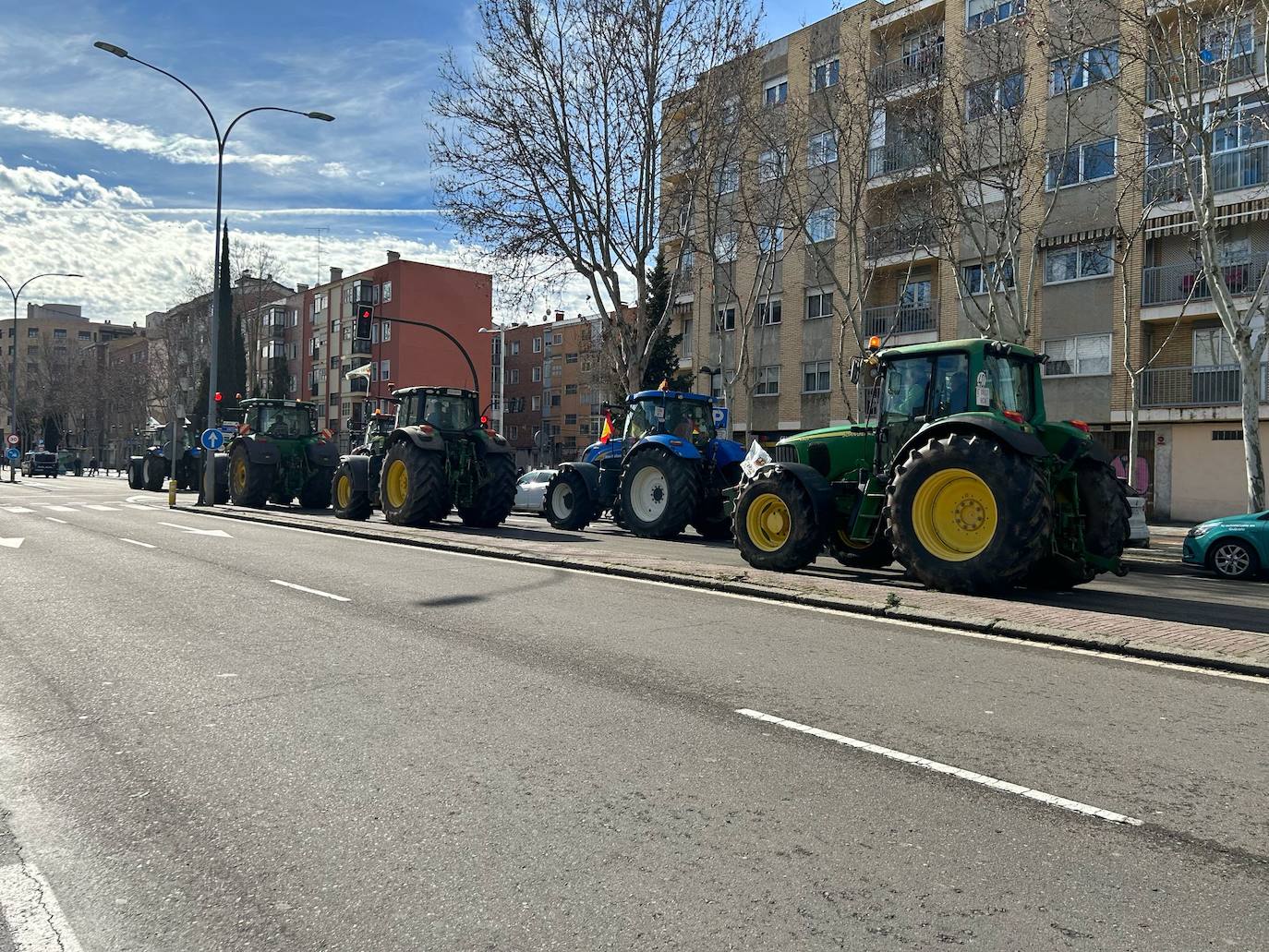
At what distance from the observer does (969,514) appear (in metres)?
10.2

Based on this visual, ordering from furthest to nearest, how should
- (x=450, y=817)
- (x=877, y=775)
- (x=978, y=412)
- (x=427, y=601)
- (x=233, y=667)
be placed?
(x=978, y=412)
(x=427, y=601)
(x=233, y=667)
(x=877, y=775)
(x=450, y=817)

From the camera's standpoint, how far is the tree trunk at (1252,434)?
17062 millimetres

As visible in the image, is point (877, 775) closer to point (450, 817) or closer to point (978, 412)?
point (450, 817)

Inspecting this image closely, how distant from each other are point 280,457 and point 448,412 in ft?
24.7

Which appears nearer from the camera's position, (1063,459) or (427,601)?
(427,601)

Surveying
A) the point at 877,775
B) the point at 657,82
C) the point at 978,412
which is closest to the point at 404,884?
the point at 877,775

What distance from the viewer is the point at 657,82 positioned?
24.1 meters

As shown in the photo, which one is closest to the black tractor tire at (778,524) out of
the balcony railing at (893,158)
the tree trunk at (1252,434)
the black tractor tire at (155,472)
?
the tree trunk at (1252,434)

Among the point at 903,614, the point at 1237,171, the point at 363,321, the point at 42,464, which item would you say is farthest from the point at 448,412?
the point at 42,464

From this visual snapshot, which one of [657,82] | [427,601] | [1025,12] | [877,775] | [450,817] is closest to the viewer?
[450,817]

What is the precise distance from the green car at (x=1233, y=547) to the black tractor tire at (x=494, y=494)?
441 inches

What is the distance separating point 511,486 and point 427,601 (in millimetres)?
9779

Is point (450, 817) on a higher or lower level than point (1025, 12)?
lower

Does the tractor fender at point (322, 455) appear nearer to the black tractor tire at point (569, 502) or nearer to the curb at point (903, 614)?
the black tractor tire at point (569, 502)
